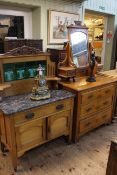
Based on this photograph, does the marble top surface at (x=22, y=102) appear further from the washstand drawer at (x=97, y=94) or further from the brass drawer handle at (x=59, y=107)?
the washstand drawer at (x=97, y=94)

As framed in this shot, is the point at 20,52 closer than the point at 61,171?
No

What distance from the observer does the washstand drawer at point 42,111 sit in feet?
5.32

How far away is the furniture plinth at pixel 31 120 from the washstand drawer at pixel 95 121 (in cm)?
29

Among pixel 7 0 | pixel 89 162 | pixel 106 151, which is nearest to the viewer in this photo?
pixel 89 162

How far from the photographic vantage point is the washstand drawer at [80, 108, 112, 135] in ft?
7.35

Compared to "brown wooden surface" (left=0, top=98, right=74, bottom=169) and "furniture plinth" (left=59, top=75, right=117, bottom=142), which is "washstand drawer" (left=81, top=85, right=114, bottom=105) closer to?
"furniture plinth" (left=59, top=75, right=117, bottom=142)

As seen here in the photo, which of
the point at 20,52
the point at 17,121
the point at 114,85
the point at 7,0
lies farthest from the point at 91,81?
the point at 7,0

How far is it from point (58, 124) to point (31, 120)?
1.31 ft

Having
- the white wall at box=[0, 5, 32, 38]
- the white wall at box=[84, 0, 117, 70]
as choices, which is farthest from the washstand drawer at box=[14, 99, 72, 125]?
the white wall at box=[84, 0, 117, 70]

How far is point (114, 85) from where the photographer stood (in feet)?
8.17

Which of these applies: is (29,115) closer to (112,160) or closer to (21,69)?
(21,69)

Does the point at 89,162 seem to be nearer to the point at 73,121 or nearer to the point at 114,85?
the point at 73,121

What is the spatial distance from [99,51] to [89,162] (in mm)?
3485

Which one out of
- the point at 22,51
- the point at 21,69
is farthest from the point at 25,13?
the point at 21,69
